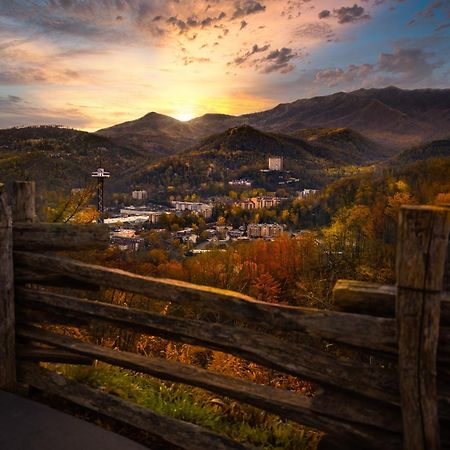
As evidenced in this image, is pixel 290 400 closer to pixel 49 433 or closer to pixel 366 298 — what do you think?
pixel 366 298

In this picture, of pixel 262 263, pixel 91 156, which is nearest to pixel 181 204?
pixel 91 156

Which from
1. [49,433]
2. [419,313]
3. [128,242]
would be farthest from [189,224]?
[419,313]

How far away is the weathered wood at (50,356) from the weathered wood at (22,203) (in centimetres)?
103

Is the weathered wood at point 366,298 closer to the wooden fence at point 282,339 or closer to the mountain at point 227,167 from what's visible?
the wooden fence at point 282,339

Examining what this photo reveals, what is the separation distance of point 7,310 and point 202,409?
1662 millimetres

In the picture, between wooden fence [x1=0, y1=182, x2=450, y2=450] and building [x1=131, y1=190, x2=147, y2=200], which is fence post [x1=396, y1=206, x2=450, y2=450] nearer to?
wooden fence [x1=0, y1=182, x2=450, y2=450]

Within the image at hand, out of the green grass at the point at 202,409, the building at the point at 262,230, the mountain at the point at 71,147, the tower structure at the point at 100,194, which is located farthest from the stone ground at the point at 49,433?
the building at the point at 262,230

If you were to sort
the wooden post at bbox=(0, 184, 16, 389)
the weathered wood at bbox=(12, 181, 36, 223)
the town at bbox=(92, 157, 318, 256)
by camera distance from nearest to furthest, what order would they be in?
the wooden post at bbox=(0, 184, 16, 389)
the weathered wood at bbox=(12, 181, 36, 223)
the town at bbox=(92, 157, 318, 256)

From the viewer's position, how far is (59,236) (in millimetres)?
3406

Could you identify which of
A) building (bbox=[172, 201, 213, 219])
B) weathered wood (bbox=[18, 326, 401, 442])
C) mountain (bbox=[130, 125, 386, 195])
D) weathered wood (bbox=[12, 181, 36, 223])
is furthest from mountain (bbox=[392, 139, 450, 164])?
weathered wood (bbox=[18, 326, 401, 442])

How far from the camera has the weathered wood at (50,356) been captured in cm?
344

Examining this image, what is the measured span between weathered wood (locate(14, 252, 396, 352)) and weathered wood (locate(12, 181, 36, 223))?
73 centimetres

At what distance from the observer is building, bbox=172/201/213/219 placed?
4214 inches

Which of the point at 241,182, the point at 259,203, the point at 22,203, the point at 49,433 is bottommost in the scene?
the point at 259,203
